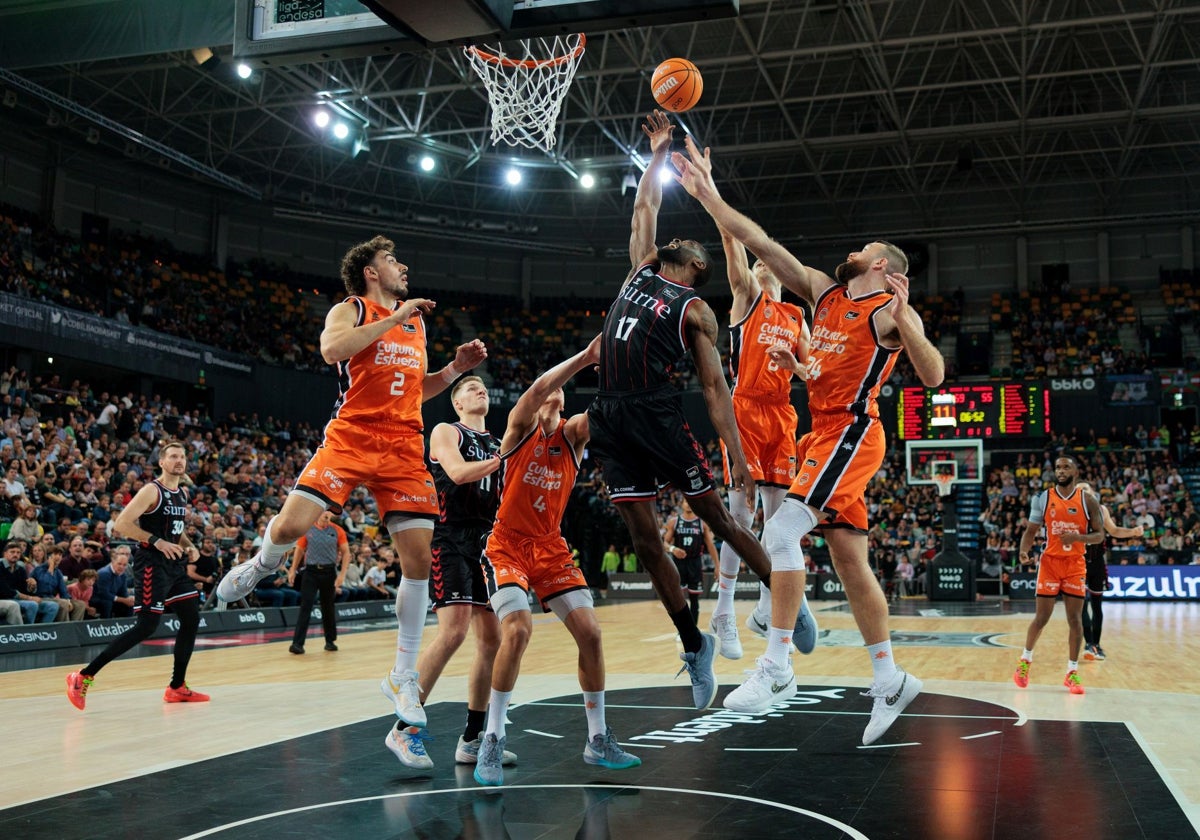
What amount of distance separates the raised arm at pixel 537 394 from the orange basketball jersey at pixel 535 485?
0.06m

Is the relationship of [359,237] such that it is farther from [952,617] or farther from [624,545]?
[952,617]

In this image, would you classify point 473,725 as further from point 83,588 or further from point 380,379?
point 83,588

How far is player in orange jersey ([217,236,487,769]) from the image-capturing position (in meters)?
5.88

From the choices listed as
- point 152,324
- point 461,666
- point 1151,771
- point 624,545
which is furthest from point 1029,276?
point 1151,771

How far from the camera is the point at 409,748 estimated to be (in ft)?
19.6

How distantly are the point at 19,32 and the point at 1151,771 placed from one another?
1742cm

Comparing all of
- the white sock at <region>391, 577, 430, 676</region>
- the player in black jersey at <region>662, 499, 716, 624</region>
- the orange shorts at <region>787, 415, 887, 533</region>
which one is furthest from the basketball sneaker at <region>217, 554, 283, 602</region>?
the player in black jersey at <region>662, 499, 716, 624</region>

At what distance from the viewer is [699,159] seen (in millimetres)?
6273

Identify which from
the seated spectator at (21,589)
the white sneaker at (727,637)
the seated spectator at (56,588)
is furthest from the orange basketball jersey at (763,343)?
the seated spectator at (56,588)

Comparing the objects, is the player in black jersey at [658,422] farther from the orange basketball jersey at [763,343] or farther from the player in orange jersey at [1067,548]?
the player in orange jersey at [1067,548]

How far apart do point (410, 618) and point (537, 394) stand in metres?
1.52

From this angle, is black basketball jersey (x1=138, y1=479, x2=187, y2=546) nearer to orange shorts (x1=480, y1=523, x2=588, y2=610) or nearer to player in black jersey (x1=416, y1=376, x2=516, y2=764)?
player in black jersey (x1=416, y1=376, x2=516, y2=764)

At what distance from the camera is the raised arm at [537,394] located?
5.87 metres

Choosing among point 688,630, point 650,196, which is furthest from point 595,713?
point 650,196
